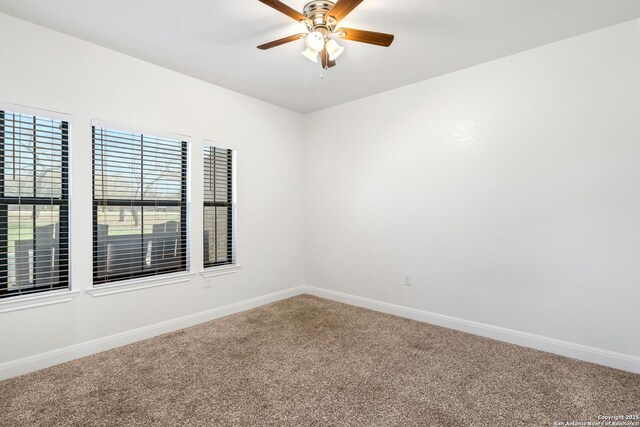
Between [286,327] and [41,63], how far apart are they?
305 centimetres

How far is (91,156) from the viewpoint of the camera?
2771 millimetres

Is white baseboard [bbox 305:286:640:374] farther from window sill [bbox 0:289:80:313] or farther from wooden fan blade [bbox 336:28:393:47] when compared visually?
window sill [bbox 0:289:80:313]

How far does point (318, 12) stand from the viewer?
7.14 ft

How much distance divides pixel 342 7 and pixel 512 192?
7.15ft

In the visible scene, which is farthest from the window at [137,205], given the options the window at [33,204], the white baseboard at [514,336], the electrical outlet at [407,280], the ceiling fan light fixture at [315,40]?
the electrical outlet at [407,280]

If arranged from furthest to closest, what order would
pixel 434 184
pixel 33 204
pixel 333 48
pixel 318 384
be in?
pixel 434 184 → pixel 33 204 → pixel 333 48 → pixel 318 384

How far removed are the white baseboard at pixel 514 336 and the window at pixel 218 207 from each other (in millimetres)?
1656

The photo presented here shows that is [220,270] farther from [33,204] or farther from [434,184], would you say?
[434,184]

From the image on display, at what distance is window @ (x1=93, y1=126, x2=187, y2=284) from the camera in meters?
2.86

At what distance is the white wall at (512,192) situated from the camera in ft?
8.25

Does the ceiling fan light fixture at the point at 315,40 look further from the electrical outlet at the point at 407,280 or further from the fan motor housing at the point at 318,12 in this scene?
the electrical outlet at the point at 407,280

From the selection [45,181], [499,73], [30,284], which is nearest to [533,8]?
[499,73]

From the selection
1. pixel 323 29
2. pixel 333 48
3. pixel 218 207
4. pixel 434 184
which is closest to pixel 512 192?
pixel 434 184

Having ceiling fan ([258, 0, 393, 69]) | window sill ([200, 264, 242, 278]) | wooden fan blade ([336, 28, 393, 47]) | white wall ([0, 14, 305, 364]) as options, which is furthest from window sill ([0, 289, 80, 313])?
wooden fan blade ([336, 28, 393, 47])
